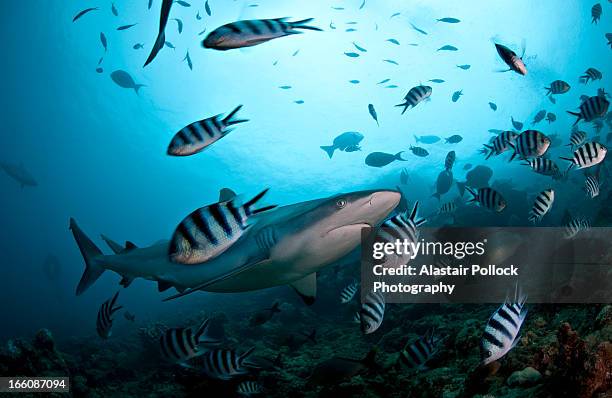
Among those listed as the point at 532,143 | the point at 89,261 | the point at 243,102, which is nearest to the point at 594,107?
the point at 532,143

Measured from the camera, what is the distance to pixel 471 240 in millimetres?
10500

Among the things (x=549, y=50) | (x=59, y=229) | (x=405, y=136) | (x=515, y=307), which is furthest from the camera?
(x=59, y=229)

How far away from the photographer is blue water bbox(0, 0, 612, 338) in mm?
39062

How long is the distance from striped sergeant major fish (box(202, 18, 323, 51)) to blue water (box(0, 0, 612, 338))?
14.5 m

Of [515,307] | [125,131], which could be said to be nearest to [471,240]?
[515,307]

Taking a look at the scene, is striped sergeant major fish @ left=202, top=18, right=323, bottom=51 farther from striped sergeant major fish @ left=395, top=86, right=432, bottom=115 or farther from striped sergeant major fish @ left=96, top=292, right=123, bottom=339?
striped sergeant major fish @ left=395, top=86, right=432, bottom=115

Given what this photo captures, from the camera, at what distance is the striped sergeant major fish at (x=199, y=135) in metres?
3.73

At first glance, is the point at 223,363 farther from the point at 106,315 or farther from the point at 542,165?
the point at 542,165

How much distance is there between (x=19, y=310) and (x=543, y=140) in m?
73.4

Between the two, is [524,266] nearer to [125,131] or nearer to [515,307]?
[515,307]

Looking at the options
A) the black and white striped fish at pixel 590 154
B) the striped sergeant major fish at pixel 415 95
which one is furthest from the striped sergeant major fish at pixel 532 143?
the striped sergeant major fish at pixel 415 95

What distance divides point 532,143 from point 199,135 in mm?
5603

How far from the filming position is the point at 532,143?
5848 millimetres

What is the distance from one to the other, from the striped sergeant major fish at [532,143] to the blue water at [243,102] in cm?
1276
